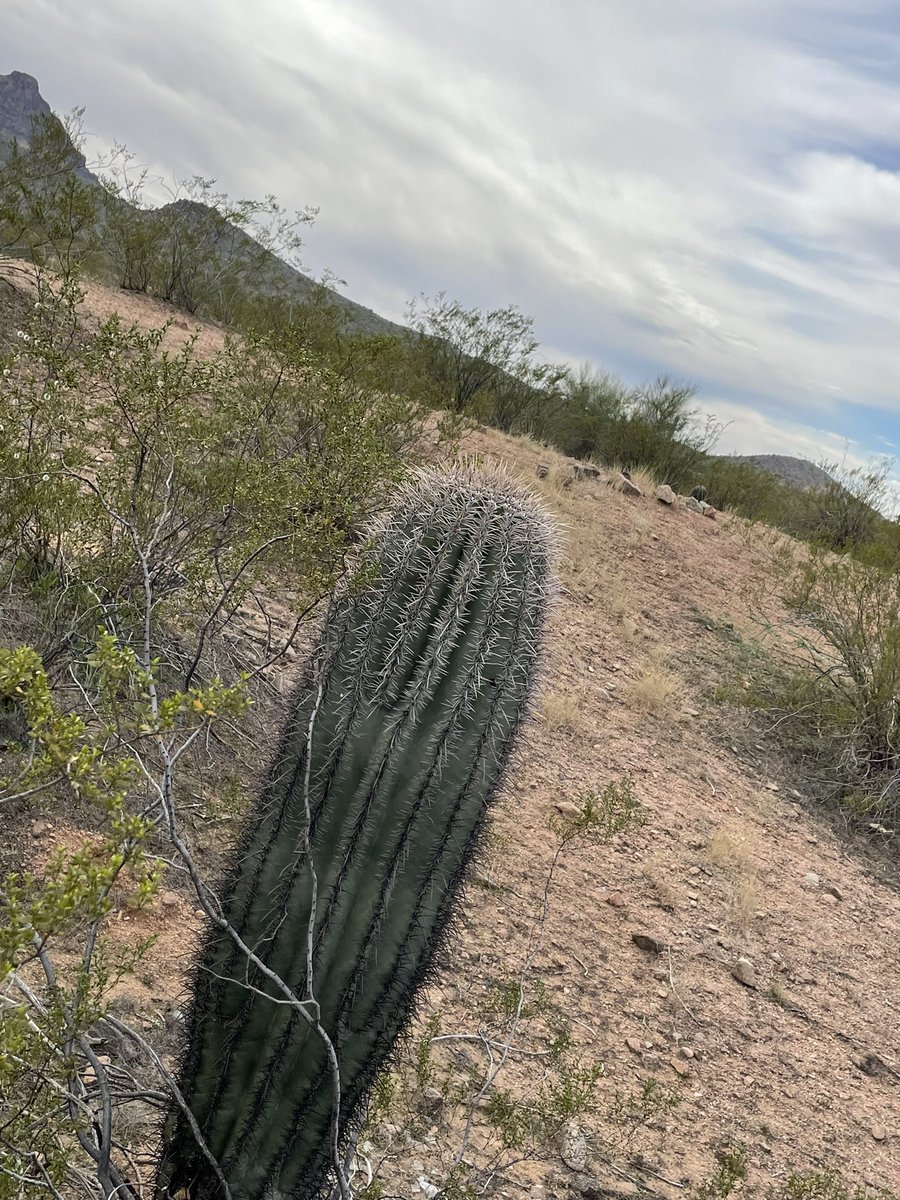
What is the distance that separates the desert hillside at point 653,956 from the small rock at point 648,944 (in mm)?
16

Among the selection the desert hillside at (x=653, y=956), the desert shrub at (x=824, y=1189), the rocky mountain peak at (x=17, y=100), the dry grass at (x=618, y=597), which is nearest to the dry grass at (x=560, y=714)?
the desert hillside at (x=653, y=956)

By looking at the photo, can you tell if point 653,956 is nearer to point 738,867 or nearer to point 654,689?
point 738,867

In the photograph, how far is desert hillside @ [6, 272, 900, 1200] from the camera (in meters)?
3.04

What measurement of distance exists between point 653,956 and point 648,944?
0.07 metres

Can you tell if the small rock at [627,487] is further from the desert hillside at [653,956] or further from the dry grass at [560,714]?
the dry grass at [560,714]

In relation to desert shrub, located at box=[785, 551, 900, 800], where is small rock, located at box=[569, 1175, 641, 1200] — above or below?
below

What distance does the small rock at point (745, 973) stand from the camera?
439 cm

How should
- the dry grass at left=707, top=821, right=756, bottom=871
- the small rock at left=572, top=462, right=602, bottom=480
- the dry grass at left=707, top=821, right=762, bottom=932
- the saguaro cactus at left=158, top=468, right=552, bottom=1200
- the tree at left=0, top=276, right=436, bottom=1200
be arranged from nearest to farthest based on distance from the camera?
the saguaro cactus at left=158, top=468, right=552, bottom=1200 < the tree at left=0, top=276, right=436, bottom=1200 < the dry grass at left=707, top=821, right=762, bottom=932 < the dry grass at left=707, top=821, right=756, bottom=871 < the small rock at left=572, top=462, right=602, bottom=480

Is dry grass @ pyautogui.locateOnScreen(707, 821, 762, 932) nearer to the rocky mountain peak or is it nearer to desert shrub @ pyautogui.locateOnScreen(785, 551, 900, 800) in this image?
desert shrub @ pyautogui.locateOnScreen(785, 551, 900, 800)

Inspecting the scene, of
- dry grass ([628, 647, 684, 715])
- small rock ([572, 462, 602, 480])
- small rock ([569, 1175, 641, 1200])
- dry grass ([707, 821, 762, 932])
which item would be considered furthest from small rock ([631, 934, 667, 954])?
small rock ([572, 462, 602, 480])

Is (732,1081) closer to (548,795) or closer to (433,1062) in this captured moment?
(433,1062)

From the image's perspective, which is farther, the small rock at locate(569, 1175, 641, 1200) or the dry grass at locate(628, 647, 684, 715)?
the dry grass at locate(628, 647, 684, 715)

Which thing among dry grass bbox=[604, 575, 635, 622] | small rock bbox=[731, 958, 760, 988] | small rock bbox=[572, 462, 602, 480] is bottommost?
small rock bbox=[731, 958, 760, 988]

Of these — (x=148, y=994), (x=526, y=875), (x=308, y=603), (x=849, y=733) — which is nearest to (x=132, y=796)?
(x=148, y=994)
